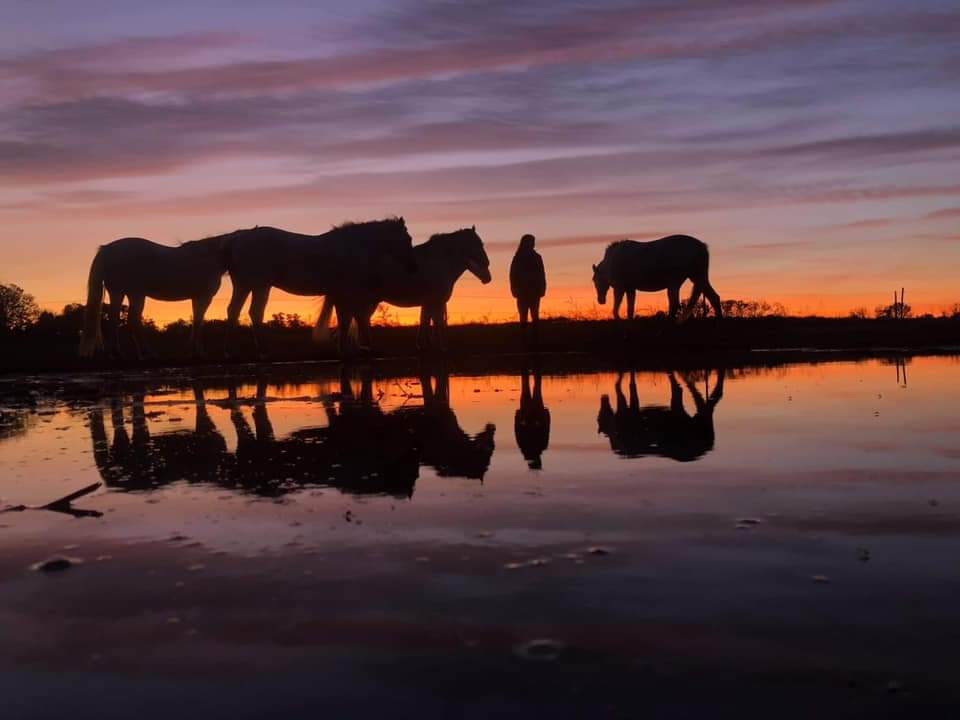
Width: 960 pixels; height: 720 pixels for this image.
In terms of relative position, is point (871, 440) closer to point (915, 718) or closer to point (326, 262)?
point (915, 718)

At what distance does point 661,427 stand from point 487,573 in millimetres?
4189

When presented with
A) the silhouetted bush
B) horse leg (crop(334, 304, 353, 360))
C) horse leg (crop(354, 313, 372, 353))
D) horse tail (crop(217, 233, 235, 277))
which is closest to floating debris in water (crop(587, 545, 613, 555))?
horse leg (crop(334, 304, 353, 360))

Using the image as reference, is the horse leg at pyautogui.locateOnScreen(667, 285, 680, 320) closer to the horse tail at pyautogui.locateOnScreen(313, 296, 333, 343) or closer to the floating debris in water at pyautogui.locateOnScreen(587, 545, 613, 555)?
the horse tail at pyautogui.locateOnScreen(313, 296, 333, 343)

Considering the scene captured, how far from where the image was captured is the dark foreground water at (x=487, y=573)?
2324mm

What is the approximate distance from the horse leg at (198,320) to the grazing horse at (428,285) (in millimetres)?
2435

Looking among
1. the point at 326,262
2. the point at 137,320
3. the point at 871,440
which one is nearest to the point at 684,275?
the point at 326,262

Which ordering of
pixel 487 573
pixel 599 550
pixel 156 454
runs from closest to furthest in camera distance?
pixel 487 573
pixel 599 550
pixel 156 454

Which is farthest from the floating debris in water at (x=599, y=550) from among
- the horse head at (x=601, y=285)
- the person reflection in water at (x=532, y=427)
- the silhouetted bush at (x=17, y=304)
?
the silhouetted bush at (x=17, y=304)

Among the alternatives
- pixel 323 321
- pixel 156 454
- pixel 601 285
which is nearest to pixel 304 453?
pixel 156 454

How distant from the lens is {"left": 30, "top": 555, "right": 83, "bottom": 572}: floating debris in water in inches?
140

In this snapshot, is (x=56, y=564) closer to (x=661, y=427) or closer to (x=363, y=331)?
(x=661, y=427)

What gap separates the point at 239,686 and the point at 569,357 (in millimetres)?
16219

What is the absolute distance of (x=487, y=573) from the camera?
3295mm

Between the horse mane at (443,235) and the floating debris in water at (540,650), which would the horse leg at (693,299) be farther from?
the floating debris in water at (540,650)
